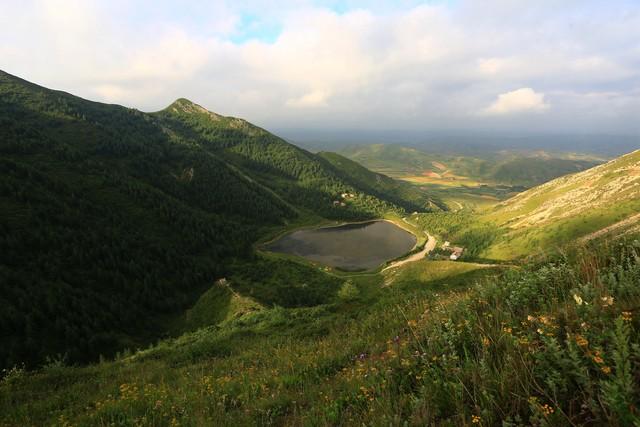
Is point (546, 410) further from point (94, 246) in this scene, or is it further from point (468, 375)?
point (94, 246)

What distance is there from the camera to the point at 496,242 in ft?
342

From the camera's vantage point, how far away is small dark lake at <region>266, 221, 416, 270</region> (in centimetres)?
11434

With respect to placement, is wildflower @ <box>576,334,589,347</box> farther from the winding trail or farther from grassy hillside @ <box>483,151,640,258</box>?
the winding trail

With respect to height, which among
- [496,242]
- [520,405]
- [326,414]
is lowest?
[496,242]

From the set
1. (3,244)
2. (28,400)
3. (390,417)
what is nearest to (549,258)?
(390,417)

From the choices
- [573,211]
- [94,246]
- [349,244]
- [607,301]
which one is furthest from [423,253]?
[607,301]

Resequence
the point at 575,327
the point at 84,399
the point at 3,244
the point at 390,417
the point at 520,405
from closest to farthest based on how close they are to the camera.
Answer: the point at 520,405, the point at 390,417, the point at 575,327, the point at 84,399, the point at 3,244

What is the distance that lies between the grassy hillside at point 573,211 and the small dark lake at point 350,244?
36175mm

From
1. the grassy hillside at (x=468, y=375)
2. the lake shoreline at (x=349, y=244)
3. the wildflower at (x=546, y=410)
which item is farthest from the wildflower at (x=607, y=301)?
the lake shoreline at (x=349, y=244)

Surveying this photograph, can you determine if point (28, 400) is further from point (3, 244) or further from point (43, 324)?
point (3, 244)

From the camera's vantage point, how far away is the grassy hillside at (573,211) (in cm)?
7888

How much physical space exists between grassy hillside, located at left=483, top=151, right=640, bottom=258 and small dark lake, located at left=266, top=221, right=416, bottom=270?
3617 centimetres

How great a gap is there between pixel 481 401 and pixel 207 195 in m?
186

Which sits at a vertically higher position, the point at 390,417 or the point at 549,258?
the point at 549,258
